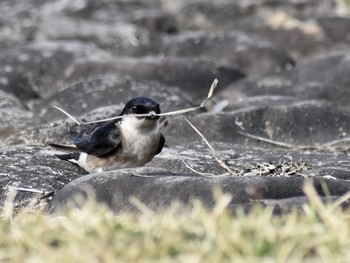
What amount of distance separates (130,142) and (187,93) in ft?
18.2

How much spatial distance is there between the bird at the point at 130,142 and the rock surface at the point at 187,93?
0.72ft

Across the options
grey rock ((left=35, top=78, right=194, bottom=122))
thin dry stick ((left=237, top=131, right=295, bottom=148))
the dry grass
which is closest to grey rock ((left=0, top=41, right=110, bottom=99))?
grey rock ((left=35, top=78, right=194, bottom=122))

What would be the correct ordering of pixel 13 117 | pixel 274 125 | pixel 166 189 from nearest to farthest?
pixel 166 189
pixel 274 125
pixel 13 117

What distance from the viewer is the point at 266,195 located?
582 cm

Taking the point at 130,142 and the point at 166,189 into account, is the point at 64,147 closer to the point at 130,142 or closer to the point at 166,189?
the point at 130,142

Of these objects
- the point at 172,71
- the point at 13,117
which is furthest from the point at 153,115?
the point at 172,71

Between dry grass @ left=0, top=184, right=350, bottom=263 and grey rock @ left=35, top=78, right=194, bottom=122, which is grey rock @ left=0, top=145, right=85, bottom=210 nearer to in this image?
dry grass @ left=0, top=184, right=350, bottom=263

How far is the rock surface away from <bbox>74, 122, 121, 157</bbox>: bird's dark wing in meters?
0.21

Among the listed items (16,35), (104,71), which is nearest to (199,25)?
(16,35)

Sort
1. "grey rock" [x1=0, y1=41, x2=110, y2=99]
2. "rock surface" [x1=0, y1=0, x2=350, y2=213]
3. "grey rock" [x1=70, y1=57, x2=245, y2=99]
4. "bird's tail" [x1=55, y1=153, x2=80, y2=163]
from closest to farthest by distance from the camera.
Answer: "rock surface" [x1=0, y1=0, x2=350, y2=213]
"bird's tail" [x1=55, y1=153, x2=80, y2=163]
"grey rock" [x1=70, y1=57, x2=245, y2=99]
"grey rock" [x1=0, y1=41, x2=110, y2=99]

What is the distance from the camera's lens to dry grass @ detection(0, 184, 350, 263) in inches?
154

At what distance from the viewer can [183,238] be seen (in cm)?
412

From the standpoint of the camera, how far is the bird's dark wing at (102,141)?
7945 mm

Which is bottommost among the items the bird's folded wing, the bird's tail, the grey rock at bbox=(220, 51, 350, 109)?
the grey rock at bbox=(220, 51, 350, 109)
